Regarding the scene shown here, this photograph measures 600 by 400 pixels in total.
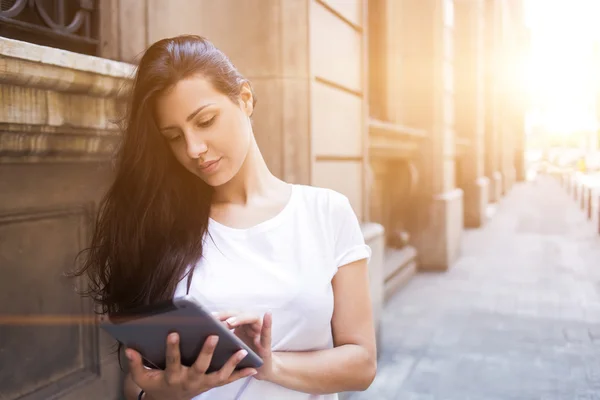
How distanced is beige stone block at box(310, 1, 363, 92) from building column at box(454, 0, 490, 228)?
8812 mm

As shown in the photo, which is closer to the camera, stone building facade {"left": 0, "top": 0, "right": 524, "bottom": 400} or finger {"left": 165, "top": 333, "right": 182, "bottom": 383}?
finger {"left": 165, "top": 333, "right": 182, "bottom": 383}

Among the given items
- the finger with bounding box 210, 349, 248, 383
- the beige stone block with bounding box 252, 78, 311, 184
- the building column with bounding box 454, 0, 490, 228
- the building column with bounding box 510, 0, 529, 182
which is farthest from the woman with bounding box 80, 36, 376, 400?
the building column with bounding box 510, 0, 529, 182

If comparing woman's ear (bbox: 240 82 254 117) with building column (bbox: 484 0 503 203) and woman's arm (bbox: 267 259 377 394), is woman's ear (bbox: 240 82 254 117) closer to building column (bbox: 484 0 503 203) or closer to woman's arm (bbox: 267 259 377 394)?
woman's arm (bbox: 267 259 377 394)

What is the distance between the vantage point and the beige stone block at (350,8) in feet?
17.2

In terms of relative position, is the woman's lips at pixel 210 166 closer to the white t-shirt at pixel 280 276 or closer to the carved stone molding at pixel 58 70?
the white t-shirt at pixel 280 276

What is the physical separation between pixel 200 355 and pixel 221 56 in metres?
1.03

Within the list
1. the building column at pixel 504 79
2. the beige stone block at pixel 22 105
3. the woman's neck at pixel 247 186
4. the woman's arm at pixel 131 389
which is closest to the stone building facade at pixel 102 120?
the beige stone block at pixel 22 105

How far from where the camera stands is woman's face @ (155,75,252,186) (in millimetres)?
2012

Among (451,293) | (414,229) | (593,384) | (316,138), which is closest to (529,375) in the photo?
(593,384)

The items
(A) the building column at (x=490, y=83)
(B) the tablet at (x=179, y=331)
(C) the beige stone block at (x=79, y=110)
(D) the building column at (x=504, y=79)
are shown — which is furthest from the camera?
(D) the building column at (x=504, y=79)

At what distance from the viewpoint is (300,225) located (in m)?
2.08

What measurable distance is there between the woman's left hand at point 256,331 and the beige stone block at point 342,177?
117 inches

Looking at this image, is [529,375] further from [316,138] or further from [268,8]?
[268,8]

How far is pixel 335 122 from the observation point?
5312 millimetres
